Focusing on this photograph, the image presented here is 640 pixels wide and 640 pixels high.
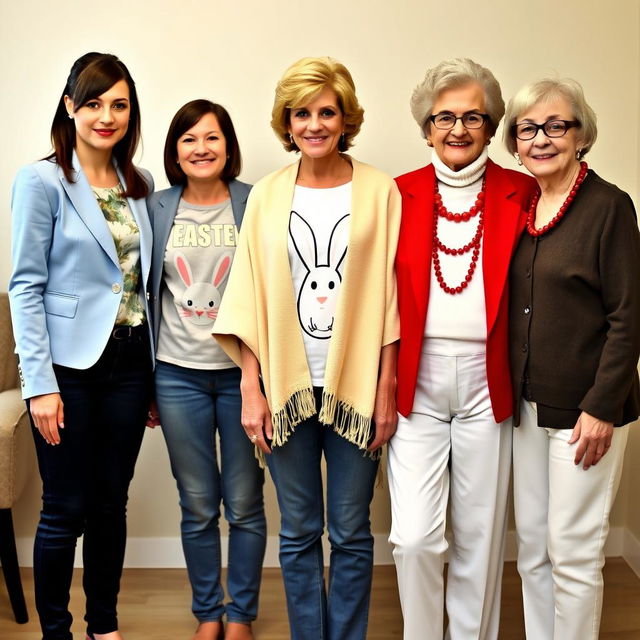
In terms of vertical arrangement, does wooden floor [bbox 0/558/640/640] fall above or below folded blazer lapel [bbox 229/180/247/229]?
below

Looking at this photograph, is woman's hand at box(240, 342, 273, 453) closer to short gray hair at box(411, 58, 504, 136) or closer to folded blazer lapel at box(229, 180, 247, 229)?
folded blazer lapel at box(229, 180, 247, 229)

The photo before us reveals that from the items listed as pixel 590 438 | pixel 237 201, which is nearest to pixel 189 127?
pixel 237 201

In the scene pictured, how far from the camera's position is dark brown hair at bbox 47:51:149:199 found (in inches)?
84.4

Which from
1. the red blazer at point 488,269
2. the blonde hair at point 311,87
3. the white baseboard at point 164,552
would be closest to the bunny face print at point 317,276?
the red blazer at point 488,269

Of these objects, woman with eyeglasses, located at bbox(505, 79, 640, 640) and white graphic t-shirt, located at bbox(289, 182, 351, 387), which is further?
white graphic t-shirt, located at bbox(289, 182, 351, 387)

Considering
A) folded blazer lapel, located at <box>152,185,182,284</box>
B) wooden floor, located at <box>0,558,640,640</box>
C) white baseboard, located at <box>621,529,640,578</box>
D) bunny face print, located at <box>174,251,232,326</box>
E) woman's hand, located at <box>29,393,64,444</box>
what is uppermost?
folded blazer lapel, located at <box>152,185,182,284</box>

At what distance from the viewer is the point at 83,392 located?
218cm

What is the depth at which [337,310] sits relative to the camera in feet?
6.75

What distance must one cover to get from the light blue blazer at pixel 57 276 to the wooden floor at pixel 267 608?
988 mm

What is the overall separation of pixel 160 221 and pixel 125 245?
14 cm

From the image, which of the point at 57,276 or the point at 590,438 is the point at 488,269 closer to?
the point at 590,438

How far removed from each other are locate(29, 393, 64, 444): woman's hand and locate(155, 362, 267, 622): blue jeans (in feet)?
1.06

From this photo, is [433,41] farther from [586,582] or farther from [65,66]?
[586,582]

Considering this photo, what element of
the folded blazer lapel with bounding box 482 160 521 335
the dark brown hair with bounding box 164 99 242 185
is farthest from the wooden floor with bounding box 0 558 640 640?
the dark brown hair with bounding box 164 99 242 185
